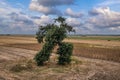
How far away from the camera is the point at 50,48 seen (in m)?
21.8

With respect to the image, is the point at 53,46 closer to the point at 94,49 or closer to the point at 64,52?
the point at 64,52

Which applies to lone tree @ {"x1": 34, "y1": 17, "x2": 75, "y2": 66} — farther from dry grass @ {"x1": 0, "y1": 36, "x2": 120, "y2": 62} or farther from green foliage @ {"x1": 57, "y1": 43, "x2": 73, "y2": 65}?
dry grass @ {"x1": 0, "y1": 36, "x2": 120, "y2": 62}

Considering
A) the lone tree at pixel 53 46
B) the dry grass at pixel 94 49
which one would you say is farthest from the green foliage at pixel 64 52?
the dry grass at pixel 94 49

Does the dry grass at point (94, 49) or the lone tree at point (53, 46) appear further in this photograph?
the dry grass at point (94, 49)

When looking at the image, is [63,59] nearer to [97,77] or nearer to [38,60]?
[38,60]

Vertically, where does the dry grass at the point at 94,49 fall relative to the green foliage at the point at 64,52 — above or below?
below

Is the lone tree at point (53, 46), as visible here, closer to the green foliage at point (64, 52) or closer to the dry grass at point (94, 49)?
the green foliage at point (64, 52)

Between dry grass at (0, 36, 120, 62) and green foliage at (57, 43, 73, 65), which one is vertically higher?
green foliage at (57, 43, 73, 65)

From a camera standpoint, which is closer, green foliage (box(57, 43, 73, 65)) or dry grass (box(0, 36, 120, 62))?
green foliage (box(57, 43, 73, 65))

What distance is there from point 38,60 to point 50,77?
17.8 feet

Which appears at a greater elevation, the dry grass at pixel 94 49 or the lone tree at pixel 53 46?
the lone tree at pixel 53 46

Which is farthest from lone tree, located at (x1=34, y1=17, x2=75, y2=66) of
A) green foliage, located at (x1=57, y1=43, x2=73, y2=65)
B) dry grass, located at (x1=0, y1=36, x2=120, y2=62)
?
dry grass, located at (x1=0, y1=36, x2=120, y2=62)

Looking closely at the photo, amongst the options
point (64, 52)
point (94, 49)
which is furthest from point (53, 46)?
point (94, 49)

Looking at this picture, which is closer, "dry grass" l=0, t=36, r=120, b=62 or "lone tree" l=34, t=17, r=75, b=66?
"lone tree" l=34, t=17, r=75, b=66
